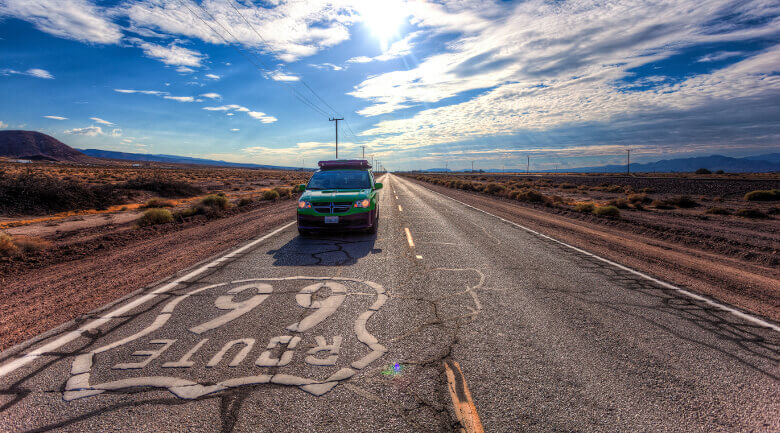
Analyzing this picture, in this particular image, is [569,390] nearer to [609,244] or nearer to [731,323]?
[731,323]

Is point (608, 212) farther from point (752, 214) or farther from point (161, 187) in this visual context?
point (161, 187)

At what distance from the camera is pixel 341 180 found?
10109 mm

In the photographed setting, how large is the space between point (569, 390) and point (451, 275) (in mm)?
3120

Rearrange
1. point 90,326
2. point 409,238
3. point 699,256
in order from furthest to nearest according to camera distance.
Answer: point 409,238 < point 699,256 < point 90,326

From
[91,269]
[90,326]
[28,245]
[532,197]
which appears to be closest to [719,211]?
[532,197]

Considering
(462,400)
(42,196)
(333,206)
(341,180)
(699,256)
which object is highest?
(341,180)

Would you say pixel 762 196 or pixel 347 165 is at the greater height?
pixel 347 165

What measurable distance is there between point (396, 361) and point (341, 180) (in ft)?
25.3

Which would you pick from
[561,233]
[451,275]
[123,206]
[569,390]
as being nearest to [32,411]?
[569,390]

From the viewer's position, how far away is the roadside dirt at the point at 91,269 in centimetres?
401

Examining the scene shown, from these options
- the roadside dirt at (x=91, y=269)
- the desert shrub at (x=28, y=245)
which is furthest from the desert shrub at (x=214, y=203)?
the desert shrub at (x=28, y=245)

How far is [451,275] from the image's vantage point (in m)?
5.68

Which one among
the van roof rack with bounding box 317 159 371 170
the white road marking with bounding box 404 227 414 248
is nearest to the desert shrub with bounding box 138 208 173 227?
the van roof rack with bounding box 317 159 371 170

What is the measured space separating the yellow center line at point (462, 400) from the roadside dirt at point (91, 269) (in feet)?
13.8
